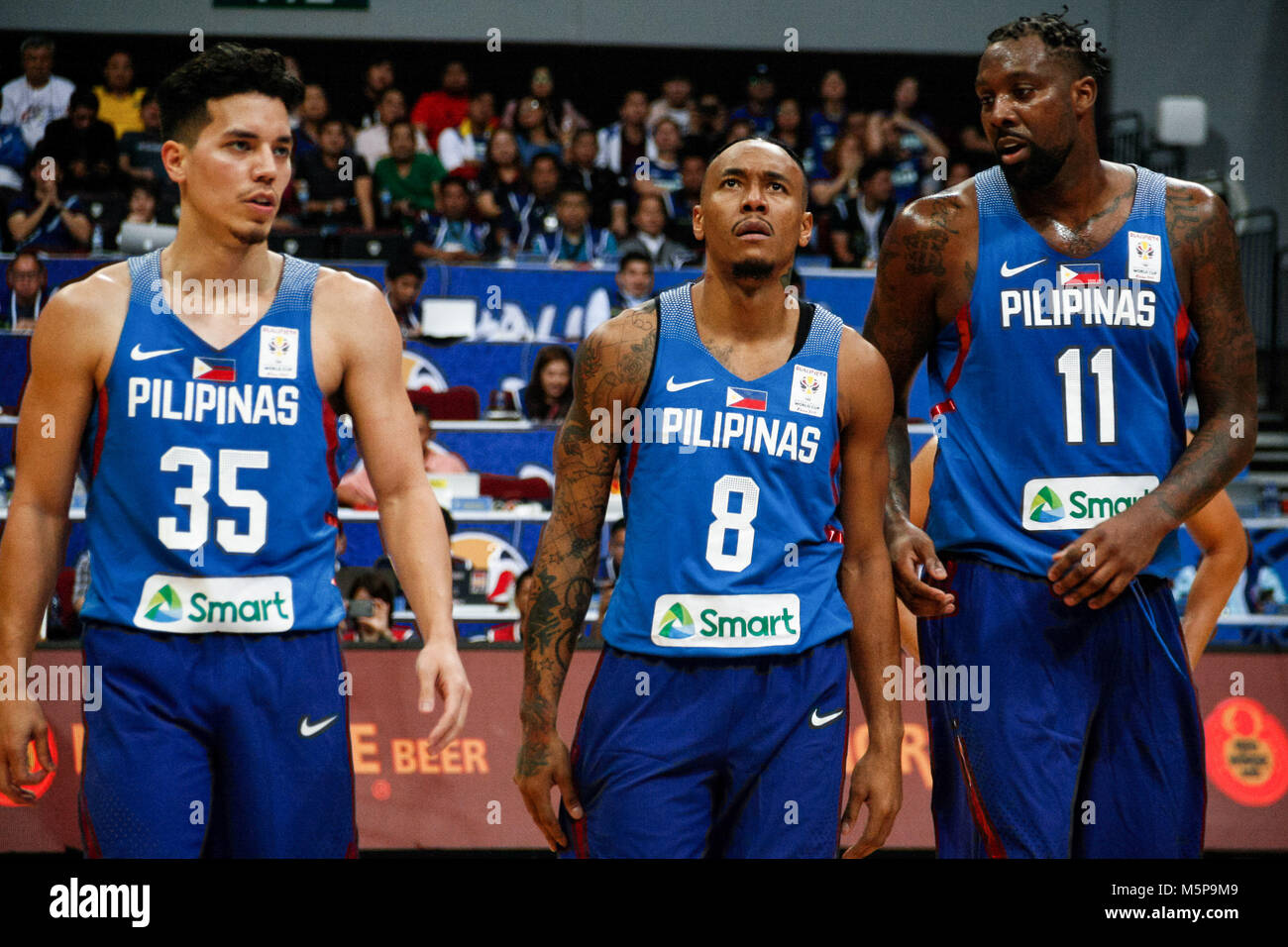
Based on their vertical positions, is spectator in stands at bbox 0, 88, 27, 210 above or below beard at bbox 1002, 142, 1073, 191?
above

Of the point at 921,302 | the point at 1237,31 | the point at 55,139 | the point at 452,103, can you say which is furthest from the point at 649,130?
the point at 921,302

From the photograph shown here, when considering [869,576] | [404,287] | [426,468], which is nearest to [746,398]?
[869,576]

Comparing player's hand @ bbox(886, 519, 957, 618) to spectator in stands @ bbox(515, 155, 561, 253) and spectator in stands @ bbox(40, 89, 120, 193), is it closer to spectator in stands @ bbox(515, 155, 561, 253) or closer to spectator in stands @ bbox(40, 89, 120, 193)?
spectator in stands @ bbox(515, 155, 561, 253)

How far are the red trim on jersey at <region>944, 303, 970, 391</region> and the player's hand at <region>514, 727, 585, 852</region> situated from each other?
1307mm

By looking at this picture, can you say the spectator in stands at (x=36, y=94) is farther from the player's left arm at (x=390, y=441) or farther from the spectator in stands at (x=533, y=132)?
the player's left arm at (x=390, y=441)

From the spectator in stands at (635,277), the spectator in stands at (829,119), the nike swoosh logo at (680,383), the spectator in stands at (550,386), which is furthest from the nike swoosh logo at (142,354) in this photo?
the spectator in stands at (829,119)

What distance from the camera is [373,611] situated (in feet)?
22.8

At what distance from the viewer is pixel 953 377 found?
3.59m

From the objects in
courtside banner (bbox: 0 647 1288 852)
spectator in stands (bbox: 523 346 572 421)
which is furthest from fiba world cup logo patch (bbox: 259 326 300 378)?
spectator in stands (bbox: 523 346 572 421)

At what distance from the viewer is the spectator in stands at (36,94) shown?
12.7 m

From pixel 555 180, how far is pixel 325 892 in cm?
972

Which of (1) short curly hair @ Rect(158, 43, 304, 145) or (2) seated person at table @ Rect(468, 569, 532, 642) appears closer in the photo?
(1) short curly hair @ Rect(158, 43, 304, 145)

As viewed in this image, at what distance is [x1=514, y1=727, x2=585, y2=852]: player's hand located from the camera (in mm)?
3383

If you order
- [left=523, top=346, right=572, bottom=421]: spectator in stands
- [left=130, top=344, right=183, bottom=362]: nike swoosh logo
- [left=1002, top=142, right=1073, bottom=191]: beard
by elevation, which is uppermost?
[left=1002, top=142, right=1073, bottom=191]: beard
